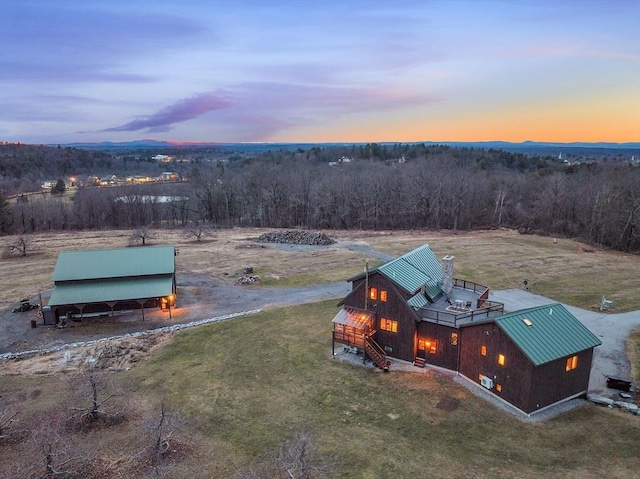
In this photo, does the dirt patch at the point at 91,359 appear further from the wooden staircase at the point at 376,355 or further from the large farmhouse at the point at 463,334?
the wooden staircase at the point at 376,355

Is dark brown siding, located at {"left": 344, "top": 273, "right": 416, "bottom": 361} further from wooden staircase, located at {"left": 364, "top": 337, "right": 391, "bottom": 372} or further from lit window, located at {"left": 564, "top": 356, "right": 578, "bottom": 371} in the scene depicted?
lit window, located at {"left": 564, "top": 356, "right": 578, "bottom": 371}

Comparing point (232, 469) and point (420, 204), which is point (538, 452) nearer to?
point (232, 469)

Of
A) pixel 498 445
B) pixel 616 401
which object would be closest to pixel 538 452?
pixel 498 445

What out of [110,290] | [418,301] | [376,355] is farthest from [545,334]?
[110,290]

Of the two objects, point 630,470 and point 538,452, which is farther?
point 538,452

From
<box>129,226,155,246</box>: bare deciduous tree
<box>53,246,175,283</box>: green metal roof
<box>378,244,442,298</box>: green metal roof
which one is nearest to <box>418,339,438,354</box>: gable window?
<box>378,244,442,298</box>: green metal roof

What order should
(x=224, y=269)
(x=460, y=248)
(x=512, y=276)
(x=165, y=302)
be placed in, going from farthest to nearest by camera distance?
1. (x=460, y=248)
2. (x=224, y=269)
3. (x=512, y=276)
4. (x=165, y=302)
